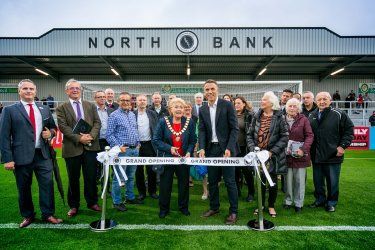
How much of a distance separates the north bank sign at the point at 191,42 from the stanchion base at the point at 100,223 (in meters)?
14.5

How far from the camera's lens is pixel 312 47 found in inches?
673

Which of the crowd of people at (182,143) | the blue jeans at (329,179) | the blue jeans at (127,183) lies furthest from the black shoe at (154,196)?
the blue jeans at (329,179)

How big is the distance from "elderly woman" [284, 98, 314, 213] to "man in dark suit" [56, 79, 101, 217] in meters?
2.98

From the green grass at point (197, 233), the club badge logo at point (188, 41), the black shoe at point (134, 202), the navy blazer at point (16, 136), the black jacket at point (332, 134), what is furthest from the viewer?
the club badge logo at point (188, 41)

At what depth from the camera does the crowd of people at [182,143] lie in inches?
143

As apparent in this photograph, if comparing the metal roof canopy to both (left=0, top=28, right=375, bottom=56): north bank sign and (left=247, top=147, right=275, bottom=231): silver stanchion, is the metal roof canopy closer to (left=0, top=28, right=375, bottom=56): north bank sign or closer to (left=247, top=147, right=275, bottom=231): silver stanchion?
(left=0, top=28, right=375, bottom=56): north bank sign

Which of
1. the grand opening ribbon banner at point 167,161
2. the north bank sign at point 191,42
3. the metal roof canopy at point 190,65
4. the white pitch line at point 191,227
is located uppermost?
the north bank sign at point 191,42

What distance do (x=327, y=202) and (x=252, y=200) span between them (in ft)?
3.87

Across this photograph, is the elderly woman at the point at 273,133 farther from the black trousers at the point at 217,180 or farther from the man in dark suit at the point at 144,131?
the man in dark suit at the point at 144,131

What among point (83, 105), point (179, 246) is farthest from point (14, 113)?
point (179, 246)

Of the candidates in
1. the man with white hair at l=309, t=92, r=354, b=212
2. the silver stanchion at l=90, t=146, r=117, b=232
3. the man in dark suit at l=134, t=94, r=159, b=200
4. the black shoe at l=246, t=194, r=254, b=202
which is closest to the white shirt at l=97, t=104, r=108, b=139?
the man in dark suit at l=134, t=94, r=159, b=200

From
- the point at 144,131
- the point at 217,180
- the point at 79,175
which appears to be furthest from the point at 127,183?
the point at 217,180

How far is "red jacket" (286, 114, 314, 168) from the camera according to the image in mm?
4160

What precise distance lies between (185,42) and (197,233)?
49.3 feet
